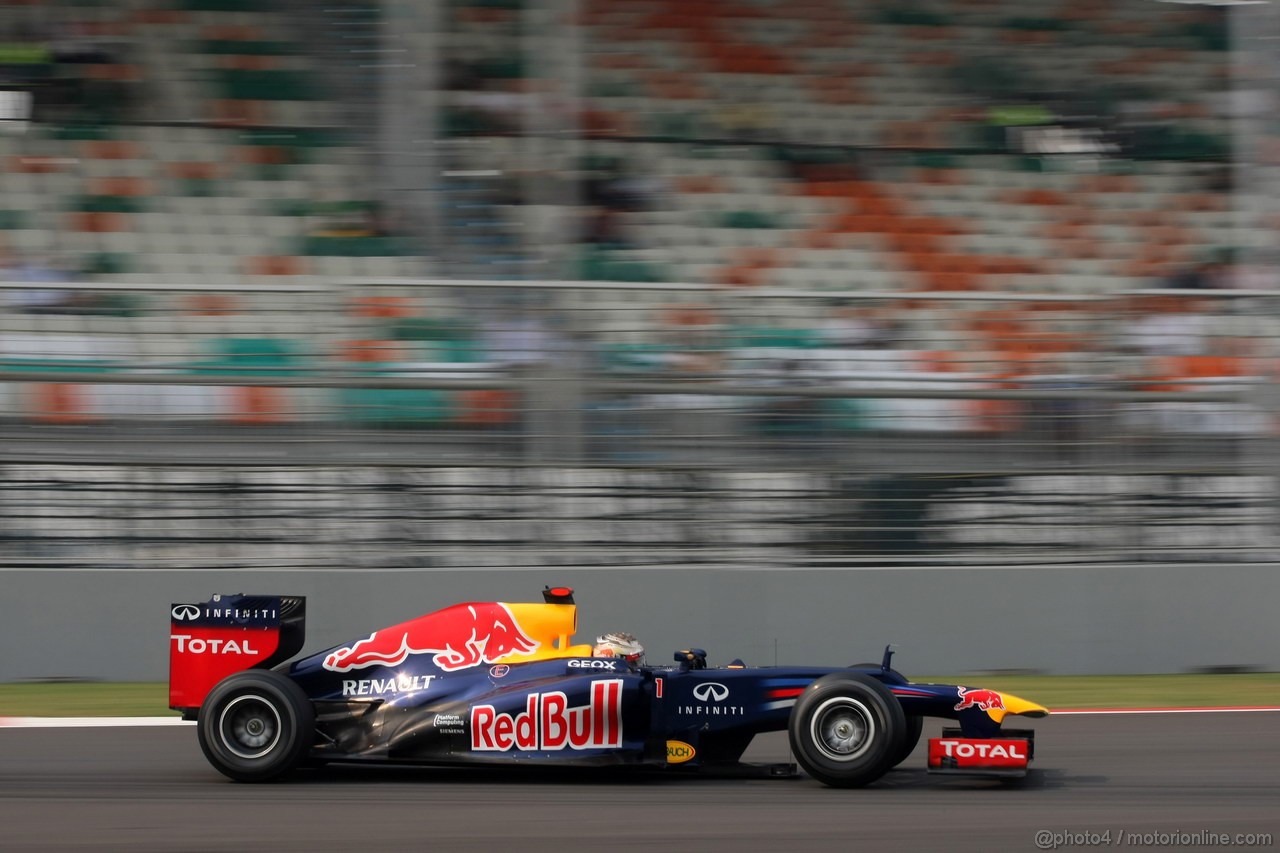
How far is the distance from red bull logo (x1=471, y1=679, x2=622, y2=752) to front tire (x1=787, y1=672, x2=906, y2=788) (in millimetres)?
627

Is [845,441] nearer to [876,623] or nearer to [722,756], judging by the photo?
[876,623]

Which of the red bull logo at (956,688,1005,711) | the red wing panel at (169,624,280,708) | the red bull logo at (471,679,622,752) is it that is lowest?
the red bull logo at (471,679,622,752)

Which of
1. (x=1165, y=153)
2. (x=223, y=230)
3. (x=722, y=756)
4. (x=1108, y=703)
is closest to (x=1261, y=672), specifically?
(x=1108, y=703)

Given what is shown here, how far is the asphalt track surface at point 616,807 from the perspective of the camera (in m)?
4.69

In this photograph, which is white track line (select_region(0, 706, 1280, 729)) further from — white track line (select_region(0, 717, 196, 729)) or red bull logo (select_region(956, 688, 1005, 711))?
red bull logo (select_region(956, 688, 1005, 711))

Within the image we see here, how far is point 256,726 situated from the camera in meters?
5.59

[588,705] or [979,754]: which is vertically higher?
[588,705]

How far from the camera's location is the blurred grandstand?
29.3 ft

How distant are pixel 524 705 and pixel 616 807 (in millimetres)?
537

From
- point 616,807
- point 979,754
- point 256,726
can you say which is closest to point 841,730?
point 979,754

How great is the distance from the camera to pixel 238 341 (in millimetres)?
8906

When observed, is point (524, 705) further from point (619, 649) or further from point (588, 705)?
point (619, 649)

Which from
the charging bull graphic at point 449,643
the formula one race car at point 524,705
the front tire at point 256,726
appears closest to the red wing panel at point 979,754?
the formula one race car at point 524,705

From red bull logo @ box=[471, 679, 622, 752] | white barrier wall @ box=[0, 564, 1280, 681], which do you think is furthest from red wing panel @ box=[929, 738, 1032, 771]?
white barrier wall @ box=[0, 564, 1280, 681]
